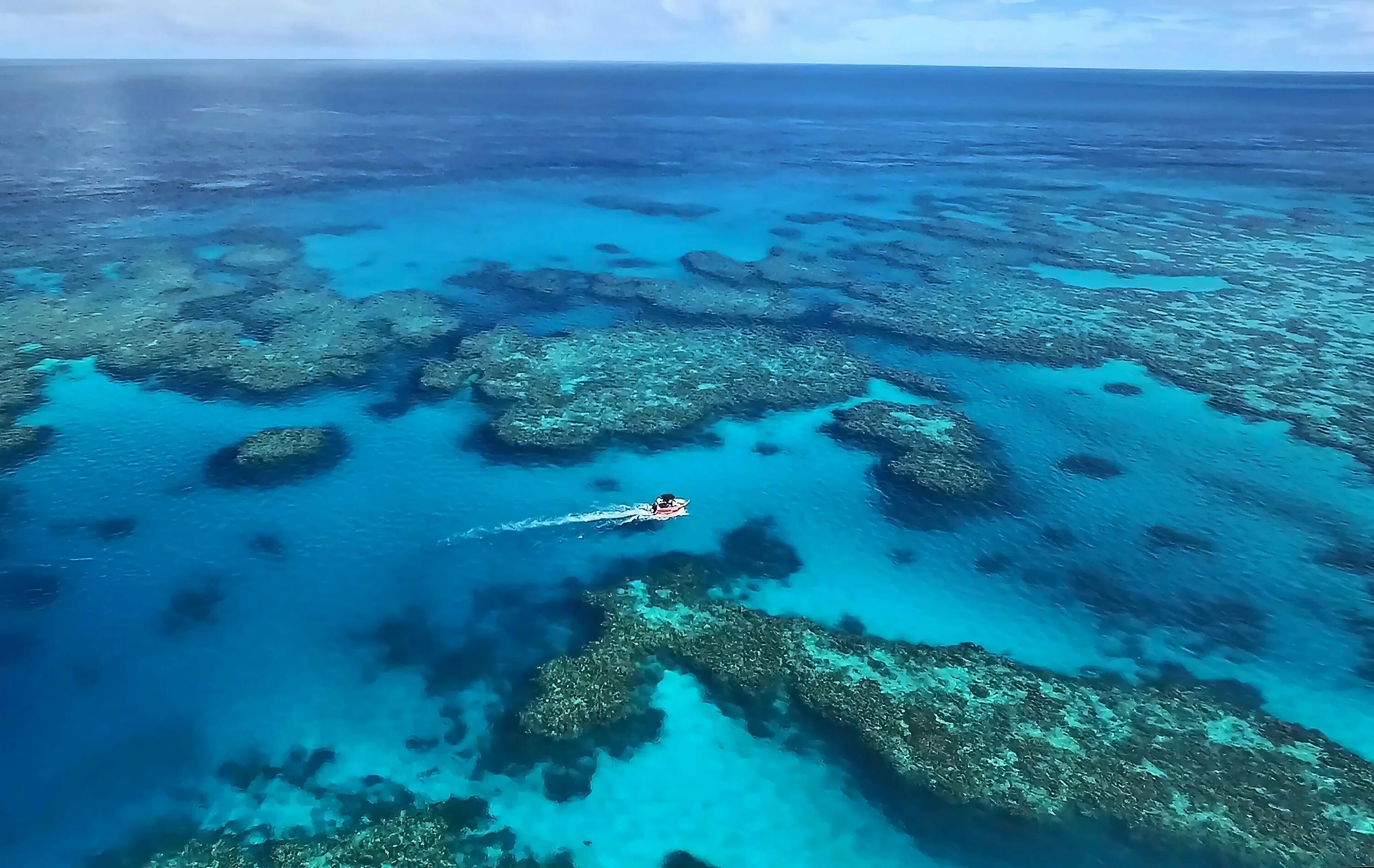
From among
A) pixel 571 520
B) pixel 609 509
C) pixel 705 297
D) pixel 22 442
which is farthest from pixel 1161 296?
pixel 22 442

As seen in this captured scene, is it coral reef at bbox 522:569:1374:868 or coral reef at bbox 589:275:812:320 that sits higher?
coral reef at bbox 589:275:812:320

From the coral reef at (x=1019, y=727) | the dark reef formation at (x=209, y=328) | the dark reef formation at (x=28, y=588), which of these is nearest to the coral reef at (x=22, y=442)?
the dark reef formation at (x=209, y=328)

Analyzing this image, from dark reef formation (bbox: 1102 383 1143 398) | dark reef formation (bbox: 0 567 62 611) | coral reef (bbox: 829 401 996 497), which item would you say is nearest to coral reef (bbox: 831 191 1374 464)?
dark reef formation (bbox: 1102 383 1143 398)

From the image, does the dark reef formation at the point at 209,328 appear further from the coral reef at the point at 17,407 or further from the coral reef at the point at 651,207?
the coral reef at the point at 651,207

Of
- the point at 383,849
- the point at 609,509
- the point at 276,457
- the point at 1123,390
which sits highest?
the point at 1123,390

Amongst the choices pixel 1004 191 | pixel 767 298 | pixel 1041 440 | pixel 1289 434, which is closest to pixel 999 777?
pixel 1041 440

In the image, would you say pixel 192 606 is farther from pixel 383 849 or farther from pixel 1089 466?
pixel 1089 466

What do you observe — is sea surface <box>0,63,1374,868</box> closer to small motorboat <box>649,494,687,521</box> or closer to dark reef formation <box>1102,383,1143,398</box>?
dark reef formation <box>1102,383,1143,398</box>
